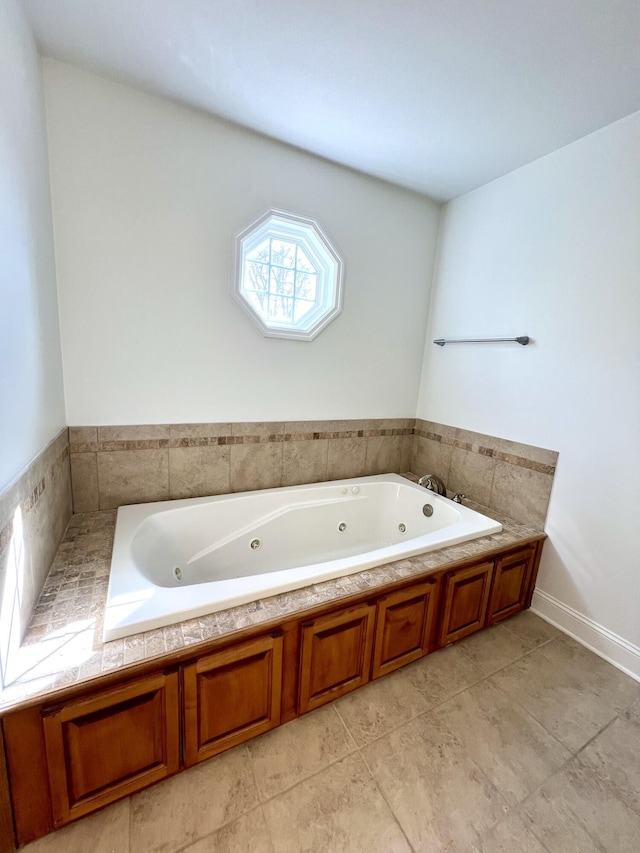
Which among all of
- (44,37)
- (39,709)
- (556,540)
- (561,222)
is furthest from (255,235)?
(556,540)

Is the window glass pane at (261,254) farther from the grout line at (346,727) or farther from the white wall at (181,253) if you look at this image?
the grout line at (346,727)

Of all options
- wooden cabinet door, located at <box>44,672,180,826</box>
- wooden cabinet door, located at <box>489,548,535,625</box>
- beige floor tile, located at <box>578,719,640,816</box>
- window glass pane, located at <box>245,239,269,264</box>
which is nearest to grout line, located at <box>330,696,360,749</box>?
wooden cabinet door, located at <box>44,672,180,826</box>

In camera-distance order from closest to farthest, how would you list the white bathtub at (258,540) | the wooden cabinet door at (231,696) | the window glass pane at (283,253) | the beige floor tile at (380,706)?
the wooden cabinet door at (231,696), the white bathtub at (258,540), the beige floor tile at (380,706), the window glass pane at (283,253)

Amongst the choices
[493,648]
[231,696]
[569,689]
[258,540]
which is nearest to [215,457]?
[258,540]

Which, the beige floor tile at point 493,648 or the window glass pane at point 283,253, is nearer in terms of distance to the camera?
the beige floor tile at point 493,648

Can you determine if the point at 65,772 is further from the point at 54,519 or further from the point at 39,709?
the point at 54,519

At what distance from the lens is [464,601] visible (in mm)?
1729

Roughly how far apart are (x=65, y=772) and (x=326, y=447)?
1.85 meters

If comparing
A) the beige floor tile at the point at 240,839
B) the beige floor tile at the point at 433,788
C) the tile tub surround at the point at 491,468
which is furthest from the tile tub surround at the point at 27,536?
the tile tub surround at the point at 491,468

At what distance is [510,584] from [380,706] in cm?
98

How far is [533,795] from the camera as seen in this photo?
1.15 metres

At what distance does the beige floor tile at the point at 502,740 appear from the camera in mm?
1198

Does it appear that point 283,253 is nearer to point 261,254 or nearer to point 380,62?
point 261,254

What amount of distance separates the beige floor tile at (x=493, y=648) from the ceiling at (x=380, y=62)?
8.40 ft
